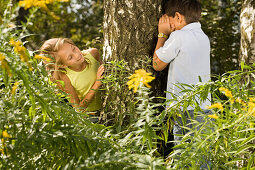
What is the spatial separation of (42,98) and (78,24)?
716 centimetres

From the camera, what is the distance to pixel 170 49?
234 cm

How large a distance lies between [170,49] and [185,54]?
13 cm

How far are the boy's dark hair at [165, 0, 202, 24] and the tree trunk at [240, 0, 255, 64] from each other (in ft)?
4.10

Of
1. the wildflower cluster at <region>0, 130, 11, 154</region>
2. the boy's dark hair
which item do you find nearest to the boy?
the boy's dark hair

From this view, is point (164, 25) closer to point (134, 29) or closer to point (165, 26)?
point (165, 26)

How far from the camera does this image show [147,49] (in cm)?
249

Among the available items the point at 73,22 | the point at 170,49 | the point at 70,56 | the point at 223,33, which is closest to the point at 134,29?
the point at 170,49

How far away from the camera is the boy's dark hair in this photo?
247 cm

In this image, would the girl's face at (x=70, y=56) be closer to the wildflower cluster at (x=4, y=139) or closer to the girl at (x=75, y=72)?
the girl at (x=75, y=72)

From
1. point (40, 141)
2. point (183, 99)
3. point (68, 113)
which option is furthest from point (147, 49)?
point (40, 141)

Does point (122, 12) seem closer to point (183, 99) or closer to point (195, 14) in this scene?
point (195, 14)

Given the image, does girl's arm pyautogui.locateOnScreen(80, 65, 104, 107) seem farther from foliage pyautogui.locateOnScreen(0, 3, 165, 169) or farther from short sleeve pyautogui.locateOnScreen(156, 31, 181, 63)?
foliage pyautogui.locateOnScreen(0, 3, 165, 169)

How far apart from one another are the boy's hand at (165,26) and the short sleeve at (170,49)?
84mm

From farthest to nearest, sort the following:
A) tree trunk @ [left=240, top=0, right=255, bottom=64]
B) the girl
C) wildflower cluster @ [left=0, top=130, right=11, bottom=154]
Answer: tree trunk @ [left=240, top=0, right=255, bottom=64] < the girl < wildflower cluster @ [left=0, top=130, right=11, bottom=154]
